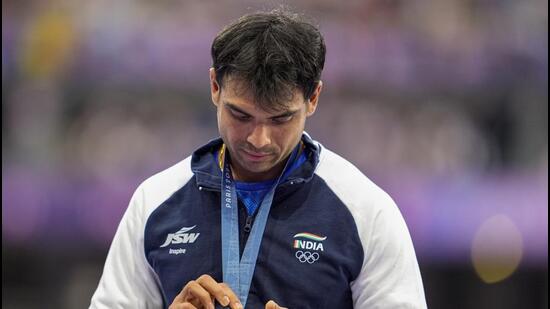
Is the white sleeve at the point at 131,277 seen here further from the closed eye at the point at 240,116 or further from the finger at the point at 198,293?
the closed eye at the point at 240,116

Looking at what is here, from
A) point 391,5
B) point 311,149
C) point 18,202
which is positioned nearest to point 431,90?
point 391,5

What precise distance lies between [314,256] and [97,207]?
13.7ft

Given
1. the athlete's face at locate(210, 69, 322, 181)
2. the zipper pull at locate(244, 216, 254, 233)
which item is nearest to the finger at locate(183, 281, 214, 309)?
the zipper pull at locate(244, 216, 254, 233)

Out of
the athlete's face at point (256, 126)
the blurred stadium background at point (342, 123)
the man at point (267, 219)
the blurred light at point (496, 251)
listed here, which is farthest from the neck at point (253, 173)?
the blurred light at point (496, 251)

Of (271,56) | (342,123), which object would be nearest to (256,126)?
(271,56)

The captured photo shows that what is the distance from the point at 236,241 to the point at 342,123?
4.65 metres

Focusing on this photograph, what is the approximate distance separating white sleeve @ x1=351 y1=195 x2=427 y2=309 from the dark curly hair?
437mm

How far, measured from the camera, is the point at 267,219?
2.87 m

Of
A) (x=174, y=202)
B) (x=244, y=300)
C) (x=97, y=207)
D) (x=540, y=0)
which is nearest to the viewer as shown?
(x=244, y=300)

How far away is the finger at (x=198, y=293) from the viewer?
267cm

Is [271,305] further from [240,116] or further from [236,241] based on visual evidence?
[240,116]

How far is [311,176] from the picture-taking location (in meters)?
2.89

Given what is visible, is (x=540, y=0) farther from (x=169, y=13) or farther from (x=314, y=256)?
(x=314, y=256)

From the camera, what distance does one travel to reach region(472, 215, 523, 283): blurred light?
22.0ft
